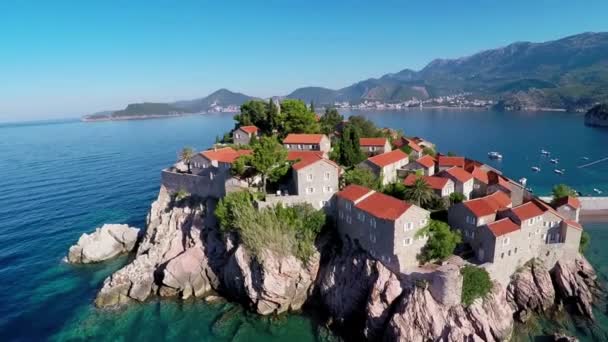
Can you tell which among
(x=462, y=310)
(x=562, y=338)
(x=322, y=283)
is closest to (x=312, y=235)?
(x=322, y=283)

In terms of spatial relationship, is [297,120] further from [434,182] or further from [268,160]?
[434,182]

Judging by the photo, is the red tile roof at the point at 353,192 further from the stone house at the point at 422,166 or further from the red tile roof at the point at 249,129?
the red tile roof at the point at 249,129

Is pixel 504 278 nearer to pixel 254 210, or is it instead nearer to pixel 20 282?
pixel 254 210

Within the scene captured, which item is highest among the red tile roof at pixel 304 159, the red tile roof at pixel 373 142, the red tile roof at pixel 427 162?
the red tile roof at pixel 304 159

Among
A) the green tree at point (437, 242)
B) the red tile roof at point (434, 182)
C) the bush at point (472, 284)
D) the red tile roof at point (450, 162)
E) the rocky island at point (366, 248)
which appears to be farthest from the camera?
the red tile roof at point (450, 162)

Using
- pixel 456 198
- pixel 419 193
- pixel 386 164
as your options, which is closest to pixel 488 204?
pixel 456 198

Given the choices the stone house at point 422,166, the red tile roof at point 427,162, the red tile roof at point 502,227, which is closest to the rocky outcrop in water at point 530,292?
the red tile roof at point 502,227
